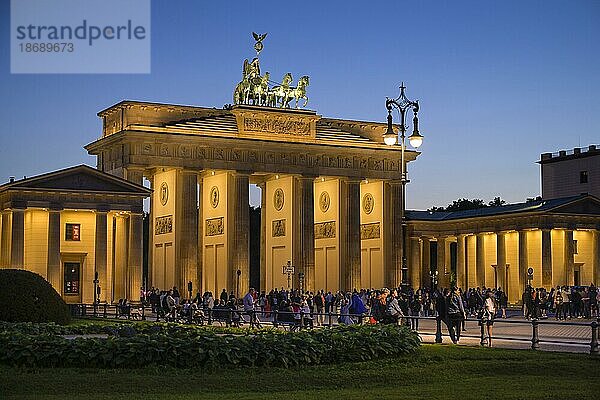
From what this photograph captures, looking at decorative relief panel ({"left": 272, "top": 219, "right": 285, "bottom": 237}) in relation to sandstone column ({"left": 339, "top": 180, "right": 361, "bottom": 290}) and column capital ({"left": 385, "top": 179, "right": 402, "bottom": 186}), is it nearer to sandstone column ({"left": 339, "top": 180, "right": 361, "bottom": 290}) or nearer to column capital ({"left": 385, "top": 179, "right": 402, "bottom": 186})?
sandstone column ({"left": 339, "top": 180, "right": 361, "bottom": 290})

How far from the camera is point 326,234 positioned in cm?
9569

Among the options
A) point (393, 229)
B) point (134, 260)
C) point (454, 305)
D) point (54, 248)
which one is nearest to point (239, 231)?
point (134, 260)

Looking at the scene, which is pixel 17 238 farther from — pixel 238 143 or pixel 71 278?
pixel 238 143

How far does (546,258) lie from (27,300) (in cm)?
5727

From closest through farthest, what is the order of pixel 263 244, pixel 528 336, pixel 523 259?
pixel 528 336 → pixel 523 259 → pixel 263 244

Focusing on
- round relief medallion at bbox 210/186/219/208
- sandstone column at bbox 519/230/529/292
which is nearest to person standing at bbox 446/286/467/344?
round relief medallion at bbox 210/186/219/208

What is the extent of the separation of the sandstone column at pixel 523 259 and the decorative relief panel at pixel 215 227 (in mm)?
25700

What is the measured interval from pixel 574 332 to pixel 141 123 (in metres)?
47.7

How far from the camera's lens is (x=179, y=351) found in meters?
26.2

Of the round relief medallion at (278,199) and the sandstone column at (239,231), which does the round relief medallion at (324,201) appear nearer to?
the round relief medallion at (278,199)

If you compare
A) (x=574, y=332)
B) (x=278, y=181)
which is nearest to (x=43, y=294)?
(x=574, y=332)

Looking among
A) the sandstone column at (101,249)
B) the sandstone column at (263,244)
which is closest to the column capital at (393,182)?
the sandstone column at (263,244)

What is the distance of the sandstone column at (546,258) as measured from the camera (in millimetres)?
89688

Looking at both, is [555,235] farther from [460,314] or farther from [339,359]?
[339,359]
